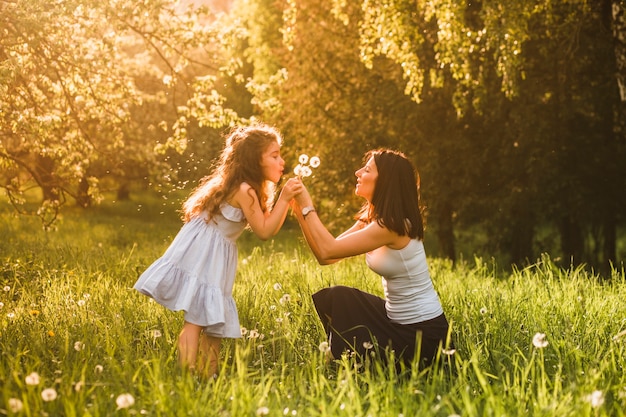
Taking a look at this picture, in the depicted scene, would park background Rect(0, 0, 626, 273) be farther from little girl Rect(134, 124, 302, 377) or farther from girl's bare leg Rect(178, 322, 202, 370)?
girl's bare leg Rect(178, 322, 202, 370)

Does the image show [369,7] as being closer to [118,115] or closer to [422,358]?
[118,115]

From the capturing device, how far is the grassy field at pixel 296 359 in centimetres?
328

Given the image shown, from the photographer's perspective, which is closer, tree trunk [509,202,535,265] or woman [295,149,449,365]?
woman [295,149,449,365]

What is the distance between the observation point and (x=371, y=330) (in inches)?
175

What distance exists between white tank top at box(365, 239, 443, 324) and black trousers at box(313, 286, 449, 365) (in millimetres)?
55

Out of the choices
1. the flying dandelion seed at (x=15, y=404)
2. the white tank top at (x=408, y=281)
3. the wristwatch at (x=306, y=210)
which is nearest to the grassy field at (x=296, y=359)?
the flying dandelion seed at (x=15, y=404)

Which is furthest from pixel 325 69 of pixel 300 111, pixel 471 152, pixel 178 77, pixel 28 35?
pixel 28 35

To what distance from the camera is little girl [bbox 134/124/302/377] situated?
4.37m

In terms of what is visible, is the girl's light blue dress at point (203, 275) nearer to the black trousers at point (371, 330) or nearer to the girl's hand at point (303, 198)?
the girl's hand at point (303, 198)

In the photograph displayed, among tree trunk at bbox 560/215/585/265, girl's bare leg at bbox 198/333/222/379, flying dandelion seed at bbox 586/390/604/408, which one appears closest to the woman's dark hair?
girl's bare leg at bbox 198/333/222/379

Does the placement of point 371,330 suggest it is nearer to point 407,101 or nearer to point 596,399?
point 596,399

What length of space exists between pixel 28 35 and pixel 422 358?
449 cm

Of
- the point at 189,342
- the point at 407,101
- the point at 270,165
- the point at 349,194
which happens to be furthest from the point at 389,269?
the point at 349,194

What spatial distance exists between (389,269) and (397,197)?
436mm
